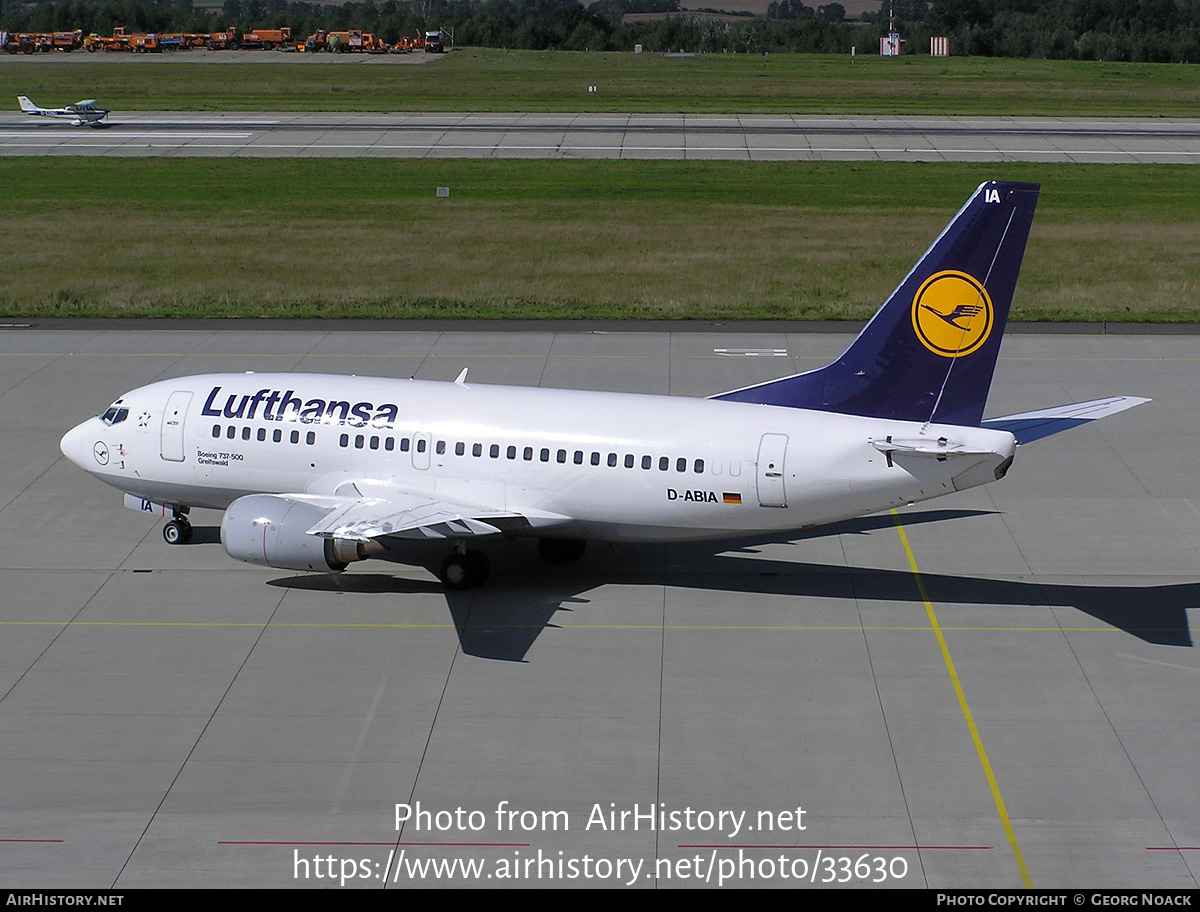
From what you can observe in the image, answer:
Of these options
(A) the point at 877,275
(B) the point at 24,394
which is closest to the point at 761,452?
(B) the point at 24,394

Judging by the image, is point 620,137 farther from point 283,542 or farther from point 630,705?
point 630,705

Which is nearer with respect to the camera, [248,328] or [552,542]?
[552,542]

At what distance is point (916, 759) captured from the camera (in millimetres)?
22078

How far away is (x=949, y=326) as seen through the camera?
2653cm

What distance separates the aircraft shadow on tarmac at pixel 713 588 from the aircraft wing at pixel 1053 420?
151 inches

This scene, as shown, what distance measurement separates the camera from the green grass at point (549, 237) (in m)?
57.8

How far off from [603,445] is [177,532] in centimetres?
1124

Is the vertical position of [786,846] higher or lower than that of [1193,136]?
lower

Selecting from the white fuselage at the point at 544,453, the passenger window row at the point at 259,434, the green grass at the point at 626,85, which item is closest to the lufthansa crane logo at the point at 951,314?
the white fuselage at the point at 544,453

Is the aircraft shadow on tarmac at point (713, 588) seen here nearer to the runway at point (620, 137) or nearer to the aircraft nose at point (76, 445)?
the aircraft nose at point (76, 445)

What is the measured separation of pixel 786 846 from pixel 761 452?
9.56 m

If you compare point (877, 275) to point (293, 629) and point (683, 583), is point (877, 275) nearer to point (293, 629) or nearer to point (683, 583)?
point (683, 583)

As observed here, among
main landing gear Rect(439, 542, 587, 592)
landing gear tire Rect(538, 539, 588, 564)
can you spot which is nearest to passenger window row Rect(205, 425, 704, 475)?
main landing gear Rect(439, 542, 587, 592)

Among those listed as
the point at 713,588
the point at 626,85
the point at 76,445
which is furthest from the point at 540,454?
the point at 626,85
